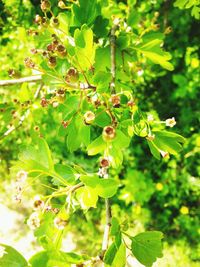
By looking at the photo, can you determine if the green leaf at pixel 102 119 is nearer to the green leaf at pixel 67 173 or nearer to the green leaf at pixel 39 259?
the green leaf at pixel 67 173

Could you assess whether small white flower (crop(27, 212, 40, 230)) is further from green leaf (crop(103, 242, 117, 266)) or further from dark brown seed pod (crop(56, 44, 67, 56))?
dark brown seed pod (crop(56, 44, 67, 56))

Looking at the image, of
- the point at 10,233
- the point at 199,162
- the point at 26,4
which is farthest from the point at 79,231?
the point at 26,4

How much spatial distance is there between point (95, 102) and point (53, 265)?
1.25 ft

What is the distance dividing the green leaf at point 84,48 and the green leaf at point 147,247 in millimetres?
457

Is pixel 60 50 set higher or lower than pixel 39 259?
higher

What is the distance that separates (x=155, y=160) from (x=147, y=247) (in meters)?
1.57

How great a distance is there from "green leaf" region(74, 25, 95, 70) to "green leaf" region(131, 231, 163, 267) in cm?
46

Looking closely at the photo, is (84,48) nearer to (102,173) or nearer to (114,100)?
(114,100)

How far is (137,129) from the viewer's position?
Answer: 2.72 feet

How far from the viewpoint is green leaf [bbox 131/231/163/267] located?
0.86 metres

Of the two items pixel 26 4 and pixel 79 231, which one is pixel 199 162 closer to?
pixel 79 231

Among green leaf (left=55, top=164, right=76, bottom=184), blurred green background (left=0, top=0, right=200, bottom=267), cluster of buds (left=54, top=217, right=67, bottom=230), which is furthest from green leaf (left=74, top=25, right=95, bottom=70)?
blurred green background (left=0, top=0, right=200, bottom=267)

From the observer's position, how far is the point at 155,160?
2.42 m

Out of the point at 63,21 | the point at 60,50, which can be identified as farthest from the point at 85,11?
the point at 60,50
